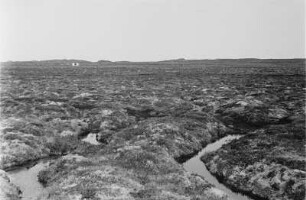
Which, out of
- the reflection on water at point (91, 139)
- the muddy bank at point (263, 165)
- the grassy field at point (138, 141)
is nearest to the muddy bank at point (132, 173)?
the grassy field at point (138, 141)

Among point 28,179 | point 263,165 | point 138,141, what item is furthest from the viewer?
point 138,141

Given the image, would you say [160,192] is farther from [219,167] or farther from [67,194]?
[219,167]

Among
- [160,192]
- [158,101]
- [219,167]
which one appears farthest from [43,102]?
[160,192]

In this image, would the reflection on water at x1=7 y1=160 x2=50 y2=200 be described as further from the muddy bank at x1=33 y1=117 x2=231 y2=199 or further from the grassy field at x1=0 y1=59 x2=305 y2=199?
the grassy field at x1=0 y1=59 x2=305 y2=199

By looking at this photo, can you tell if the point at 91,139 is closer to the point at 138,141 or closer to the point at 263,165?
the point at 138,141

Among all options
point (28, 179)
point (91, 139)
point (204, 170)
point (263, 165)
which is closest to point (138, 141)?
point (204, 170)

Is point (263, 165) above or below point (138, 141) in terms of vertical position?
above

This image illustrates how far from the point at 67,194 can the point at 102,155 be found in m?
9.01

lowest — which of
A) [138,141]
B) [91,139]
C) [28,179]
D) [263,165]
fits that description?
[91,139]

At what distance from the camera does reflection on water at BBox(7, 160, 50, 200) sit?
24358 millimetres

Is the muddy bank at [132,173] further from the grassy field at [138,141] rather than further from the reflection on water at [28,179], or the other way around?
the reflection on water at [28,179]

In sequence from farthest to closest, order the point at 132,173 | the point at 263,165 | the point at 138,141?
the point at 138,141 < the point at 263,165 < the point at 132,173

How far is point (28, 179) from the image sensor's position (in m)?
27.4

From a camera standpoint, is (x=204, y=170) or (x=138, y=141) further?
(x=138, y=141)
